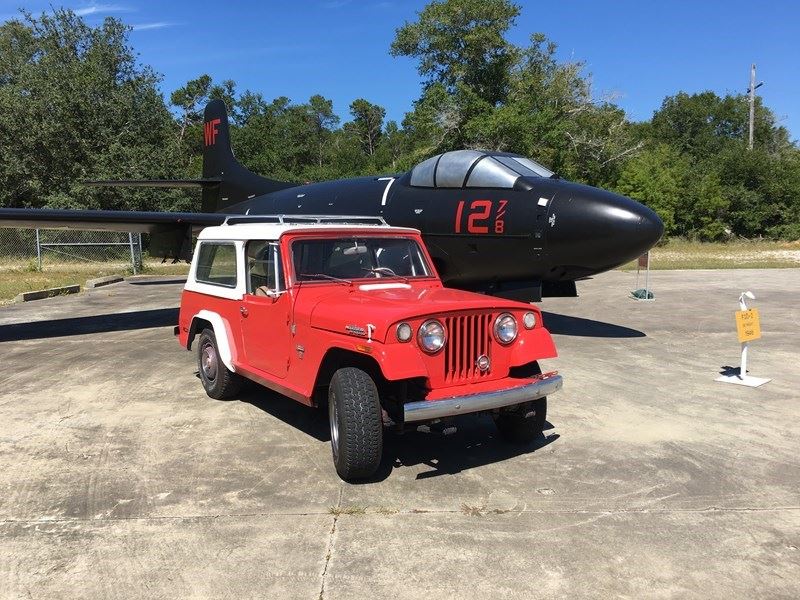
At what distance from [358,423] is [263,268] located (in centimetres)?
206

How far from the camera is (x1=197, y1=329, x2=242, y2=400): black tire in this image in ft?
20.2

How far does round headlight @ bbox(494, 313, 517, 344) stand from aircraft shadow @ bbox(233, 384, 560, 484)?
1001mm

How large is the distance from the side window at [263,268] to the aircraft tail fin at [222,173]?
11.7 metres

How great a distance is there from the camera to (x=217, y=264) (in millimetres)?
6301

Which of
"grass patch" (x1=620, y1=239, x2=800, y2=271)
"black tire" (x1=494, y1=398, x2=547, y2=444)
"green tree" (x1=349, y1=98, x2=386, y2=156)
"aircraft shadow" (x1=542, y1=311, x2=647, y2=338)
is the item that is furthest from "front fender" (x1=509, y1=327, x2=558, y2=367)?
"green tree" (x1=349, y1=98, x2=386, y2=156)

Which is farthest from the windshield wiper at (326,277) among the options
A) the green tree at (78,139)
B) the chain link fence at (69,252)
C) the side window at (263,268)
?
the green tree at (78,139)

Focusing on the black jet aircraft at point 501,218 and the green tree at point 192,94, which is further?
the green tree at point 192,94

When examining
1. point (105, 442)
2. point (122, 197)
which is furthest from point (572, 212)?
point (122, 197)

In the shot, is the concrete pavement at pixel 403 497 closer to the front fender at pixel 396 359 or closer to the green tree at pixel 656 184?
the front fender at pixel 396 359

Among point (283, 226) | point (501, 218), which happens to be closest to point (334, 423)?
point (283, 226)

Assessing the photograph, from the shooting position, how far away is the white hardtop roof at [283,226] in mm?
5328

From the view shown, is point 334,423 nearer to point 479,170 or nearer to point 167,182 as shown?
point 479,170

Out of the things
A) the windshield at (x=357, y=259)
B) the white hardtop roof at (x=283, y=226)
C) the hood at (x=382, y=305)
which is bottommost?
the hood at (x=382, y=305)

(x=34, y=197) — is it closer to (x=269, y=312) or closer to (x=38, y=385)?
(x=38, y=385)
